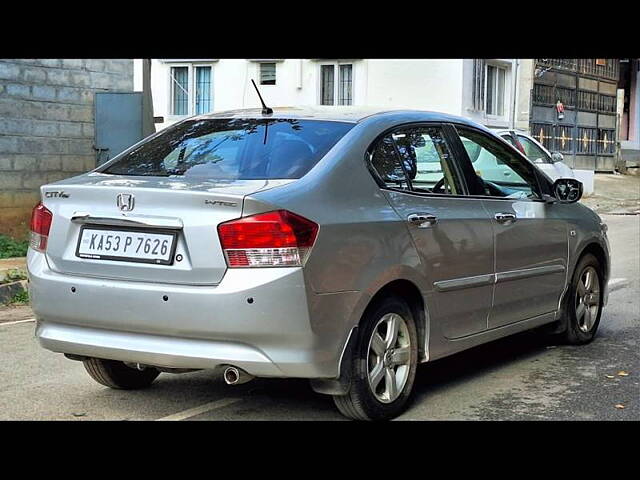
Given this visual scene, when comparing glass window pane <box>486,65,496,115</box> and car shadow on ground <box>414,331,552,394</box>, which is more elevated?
glass window pane <box>486,65,496,115</box>

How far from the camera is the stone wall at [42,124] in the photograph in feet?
41.9

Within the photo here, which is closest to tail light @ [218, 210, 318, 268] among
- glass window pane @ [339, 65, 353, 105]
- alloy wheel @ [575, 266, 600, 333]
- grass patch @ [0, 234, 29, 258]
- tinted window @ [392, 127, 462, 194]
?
tinted window @ [392, 127, 462, 194]

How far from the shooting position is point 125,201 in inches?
180

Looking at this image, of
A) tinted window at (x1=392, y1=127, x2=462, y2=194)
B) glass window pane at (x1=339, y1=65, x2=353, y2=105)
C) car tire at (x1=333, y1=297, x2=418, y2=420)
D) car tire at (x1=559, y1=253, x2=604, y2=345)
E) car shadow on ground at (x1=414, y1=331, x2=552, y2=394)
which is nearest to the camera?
car tire at (x1=333, y1=297, x2=418, y2=420)

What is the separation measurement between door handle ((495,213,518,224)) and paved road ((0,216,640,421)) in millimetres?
1007

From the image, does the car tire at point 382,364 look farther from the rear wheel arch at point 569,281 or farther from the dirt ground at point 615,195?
the dirt ground at point 615,195

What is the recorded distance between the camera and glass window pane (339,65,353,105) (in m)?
25.0

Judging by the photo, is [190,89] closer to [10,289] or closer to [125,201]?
[10,289]

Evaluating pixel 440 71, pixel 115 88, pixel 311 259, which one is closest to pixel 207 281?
pixel 311 259

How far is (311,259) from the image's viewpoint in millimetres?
4371

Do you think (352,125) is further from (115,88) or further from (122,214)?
(115,88)

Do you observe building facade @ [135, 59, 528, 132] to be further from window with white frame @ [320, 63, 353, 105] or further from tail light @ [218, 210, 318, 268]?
tail light @ [218, 210, 318, 268]

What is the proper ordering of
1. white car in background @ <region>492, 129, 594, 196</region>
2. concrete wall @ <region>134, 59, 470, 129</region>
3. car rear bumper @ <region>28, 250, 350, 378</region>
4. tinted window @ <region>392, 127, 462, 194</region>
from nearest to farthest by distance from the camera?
1. car rear bumper @ <region>28, 250, 350, 378</region>
2. tinted window @ <region>392, 127, 462, 194</region>
3. white car in background @ <region>492, 129, 594, 196</region>
4. concrete wall @ <region>134, 59, 470, 129</region>

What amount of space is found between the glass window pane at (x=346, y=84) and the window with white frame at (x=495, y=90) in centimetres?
387
